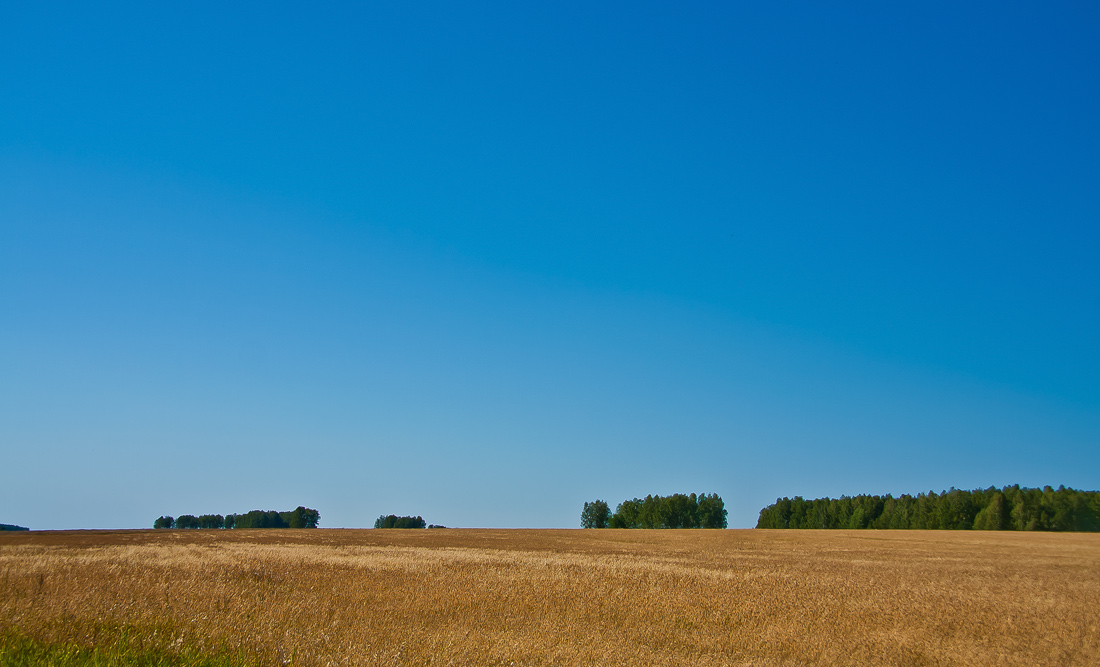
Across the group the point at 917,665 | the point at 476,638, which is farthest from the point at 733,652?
the point at 476,638

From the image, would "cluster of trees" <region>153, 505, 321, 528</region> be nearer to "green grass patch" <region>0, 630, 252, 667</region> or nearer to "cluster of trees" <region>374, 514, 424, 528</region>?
"cluster of trees" <region>374, 514, 424, 528</region>

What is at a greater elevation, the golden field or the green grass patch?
the green grass patch

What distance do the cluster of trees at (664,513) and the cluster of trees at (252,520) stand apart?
67.4m

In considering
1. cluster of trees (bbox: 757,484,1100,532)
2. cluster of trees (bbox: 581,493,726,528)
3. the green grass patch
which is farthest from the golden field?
cluster of trees (bbox: 581,493,726,528)

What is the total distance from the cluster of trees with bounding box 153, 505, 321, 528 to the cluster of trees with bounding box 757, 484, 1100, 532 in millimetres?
109944

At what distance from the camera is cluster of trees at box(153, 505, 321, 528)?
159250mm

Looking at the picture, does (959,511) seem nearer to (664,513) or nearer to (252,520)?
(664,513)

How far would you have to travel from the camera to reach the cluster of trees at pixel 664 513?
148m

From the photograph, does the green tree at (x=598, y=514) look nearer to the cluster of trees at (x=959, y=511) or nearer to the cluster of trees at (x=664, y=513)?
the cluster of trees at (x=664, y=513)

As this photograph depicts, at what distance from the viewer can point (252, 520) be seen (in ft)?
529

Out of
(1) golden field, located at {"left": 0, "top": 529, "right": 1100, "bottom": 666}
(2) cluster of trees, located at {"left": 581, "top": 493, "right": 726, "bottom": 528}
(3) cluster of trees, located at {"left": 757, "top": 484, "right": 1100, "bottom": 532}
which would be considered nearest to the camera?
(1) golden field, located at {"left": 0, "top": 529, "right": 1100, "bottom": 666}

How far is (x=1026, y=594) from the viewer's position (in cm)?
1908

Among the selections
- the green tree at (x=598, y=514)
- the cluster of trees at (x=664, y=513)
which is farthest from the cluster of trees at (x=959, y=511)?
the green tree at (x=598, y=514)

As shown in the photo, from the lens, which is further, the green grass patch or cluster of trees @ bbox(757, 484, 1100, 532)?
cluster of trees @ bbox(757, 484, 1100, 532)
